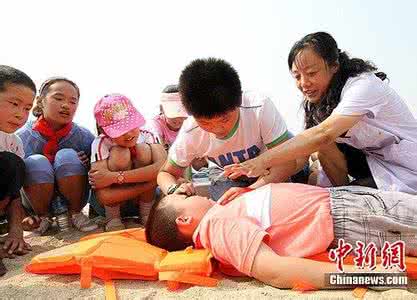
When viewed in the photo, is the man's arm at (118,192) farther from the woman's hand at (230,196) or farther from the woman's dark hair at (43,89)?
the woman's hand at (230,196)

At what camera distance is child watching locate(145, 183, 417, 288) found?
6.54 ft

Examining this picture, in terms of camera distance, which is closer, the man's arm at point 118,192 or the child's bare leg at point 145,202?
the man's arm at point 118,192

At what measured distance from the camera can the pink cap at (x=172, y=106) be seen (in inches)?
171

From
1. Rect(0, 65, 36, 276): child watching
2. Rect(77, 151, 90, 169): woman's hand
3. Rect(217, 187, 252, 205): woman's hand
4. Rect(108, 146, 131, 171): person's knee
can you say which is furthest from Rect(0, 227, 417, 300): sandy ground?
Rect(77, 151, 90, 169): woman's hand

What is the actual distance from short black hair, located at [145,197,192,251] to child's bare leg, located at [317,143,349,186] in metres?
1.29

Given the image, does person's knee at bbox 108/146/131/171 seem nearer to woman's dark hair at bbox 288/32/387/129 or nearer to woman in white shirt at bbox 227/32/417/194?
woman in white shirt at bbox 227/32/417/194

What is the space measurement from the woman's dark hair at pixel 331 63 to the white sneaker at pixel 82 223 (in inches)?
72.1

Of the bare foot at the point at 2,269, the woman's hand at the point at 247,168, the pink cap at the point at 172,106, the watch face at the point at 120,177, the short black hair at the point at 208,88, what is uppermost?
the short black hair at the point at 208,88

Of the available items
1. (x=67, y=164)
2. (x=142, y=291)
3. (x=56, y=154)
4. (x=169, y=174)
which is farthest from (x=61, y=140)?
(x=142, y=291)

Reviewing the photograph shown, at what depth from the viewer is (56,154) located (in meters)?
3.45

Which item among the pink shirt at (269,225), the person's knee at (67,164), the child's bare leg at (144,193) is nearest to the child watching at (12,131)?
the person's knee at (67,164)

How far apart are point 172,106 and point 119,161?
3.86ft

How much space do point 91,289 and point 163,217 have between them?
0.52 metres

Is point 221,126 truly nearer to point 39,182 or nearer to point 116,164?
point 116,164
